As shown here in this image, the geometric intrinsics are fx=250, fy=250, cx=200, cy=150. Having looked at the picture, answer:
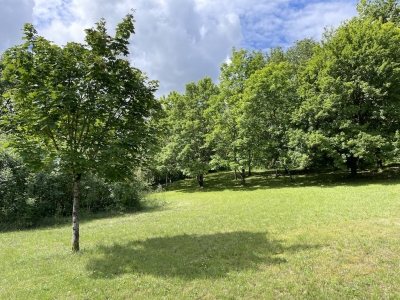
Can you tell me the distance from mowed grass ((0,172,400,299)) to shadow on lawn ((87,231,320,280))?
0.08 feet

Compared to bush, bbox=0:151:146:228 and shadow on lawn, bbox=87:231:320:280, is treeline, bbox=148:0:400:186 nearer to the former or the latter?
bush, bbox=0:151:146:228

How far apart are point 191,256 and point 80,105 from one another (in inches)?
212

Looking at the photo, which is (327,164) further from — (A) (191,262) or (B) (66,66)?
(B) (66,66)

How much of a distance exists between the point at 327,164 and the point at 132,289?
25.3 meters

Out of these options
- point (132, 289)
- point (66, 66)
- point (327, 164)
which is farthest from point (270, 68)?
point (132, 289)

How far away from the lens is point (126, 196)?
17297 millimetres

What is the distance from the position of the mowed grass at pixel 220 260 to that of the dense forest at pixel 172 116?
1.84 meters

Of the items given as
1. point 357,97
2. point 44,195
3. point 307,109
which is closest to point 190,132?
point 307,109

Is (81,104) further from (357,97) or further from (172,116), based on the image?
(172,116)

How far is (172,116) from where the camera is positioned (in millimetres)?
31828

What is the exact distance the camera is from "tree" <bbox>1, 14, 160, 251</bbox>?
6.86 meters

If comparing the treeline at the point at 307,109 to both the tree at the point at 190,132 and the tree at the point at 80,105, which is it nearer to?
the tree at the point at 190,132

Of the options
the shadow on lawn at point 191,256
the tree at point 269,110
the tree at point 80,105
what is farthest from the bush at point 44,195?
the tree at point 269,110

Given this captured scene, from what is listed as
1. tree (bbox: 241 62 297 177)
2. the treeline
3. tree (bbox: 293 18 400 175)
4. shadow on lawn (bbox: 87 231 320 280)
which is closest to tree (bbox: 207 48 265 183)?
the treeline
